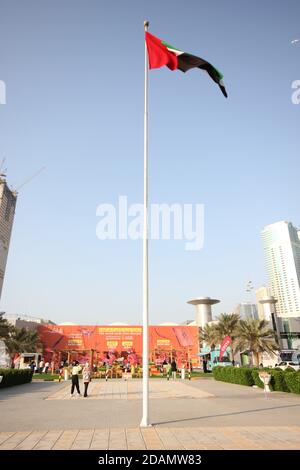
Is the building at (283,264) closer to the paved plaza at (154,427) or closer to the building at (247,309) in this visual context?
the building at (247,309)

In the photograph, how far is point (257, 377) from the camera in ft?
73.9

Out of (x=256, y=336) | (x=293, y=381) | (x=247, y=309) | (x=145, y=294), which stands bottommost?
(x=293, y=381)

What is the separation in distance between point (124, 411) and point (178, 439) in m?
4.83

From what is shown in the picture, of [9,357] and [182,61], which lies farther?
[9,357]

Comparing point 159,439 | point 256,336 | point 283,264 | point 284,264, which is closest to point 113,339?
point 256,336

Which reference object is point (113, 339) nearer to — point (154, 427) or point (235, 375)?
point (235, 375)

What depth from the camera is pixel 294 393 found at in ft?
59.3

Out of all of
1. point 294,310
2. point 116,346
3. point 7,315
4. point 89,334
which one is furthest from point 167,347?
point 294,310

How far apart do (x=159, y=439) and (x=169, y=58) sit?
11305 mm

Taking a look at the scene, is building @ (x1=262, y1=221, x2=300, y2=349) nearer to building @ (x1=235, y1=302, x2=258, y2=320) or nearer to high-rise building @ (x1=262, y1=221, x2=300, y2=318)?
high-rise building @ (x1=262, y1=221, x2=300, y2=318)

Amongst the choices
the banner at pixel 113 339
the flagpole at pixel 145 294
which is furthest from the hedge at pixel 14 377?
the banner at pixel 113 339

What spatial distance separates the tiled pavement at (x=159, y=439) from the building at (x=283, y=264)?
17103cm

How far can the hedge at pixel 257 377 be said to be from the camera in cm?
1827
